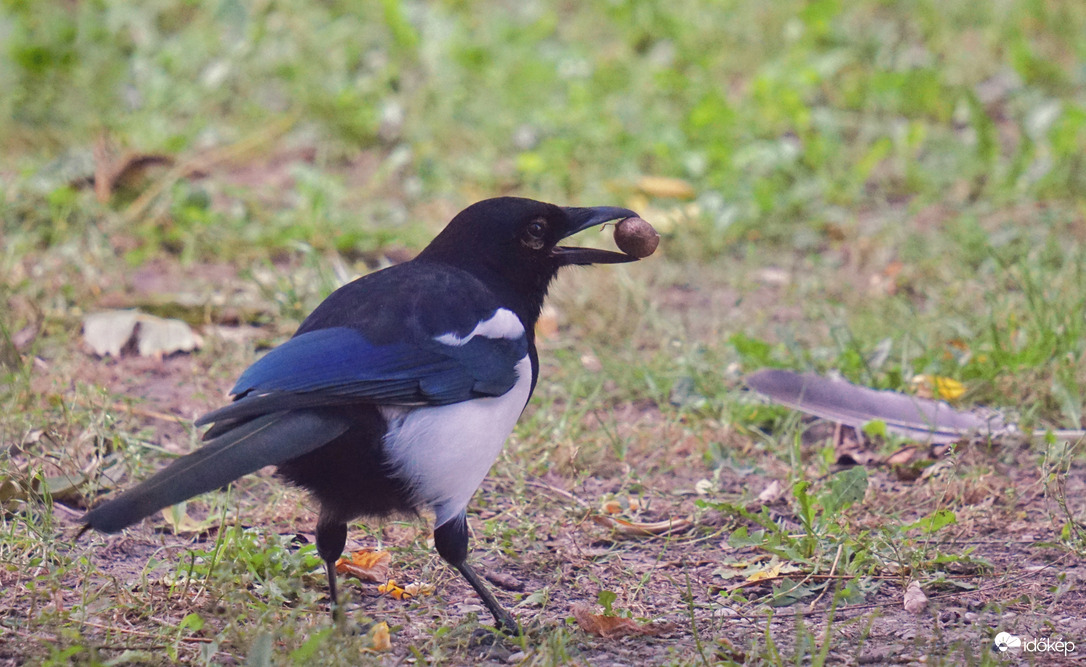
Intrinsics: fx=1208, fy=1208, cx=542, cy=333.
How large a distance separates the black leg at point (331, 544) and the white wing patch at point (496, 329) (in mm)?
493

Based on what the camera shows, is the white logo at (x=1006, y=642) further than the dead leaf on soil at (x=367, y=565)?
No

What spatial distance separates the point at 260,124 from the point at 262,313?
216 cm

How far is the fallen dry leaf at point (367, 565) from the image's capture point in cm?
300

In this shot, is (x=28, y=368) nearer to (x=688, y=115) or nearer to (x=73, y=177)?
(x=73, y=177)

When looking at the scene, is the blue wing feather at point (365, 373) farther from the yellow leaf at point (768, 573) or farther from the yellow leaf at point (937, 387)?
the yellow leaf at point (937, 387)

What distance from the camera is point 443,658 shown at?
8.32 ft

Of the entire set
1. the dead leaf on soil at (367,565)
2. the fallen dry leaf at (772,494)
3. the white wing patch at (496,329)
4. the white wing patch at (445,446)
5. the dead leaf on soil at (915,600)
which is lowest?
the fallen dry leaf at (772,494)

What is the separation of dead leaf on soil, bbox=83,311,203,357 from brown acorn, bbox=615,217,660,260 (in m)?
1.78

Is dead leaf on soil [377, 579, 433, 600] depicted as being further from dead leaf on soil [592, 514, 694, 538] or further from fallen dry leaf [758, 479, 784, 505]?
fallen dry leaf [758, 479, 784, 505]

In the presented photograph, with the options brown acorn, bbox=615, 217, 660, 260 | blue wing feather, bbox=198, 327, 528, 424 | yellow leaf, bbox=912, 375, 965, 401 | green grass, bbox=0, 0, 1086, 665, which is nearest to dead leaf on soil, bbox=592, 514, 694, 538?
green grass, bbox=0, 0, 1086, 665

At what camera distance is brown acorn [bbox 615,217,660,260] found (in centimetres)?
341

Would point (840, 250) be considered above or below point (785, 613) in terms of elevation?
below

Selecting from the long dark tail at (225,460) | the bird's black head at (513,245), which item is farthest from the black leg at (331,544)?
the bird's black head at (513,245)

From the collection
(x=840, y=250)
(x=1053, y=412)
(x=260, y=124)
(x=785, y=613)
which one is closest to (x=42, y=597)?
(x=785, y=613)
